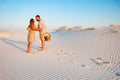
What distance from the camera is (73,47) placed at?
13.0m

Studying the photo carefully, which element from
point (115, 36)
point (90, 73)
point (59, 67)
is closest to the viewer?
point (90, 73)

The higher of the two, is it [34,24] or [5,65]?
[34,24]

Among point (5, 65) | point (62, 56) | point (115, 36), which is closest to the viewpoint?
point (5, 65)

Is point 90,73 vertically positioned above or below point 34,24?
below

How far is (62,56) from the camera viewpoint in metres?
10.3

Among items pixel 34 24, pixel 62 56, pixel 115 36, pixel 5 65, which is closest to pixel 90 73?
pixel 62 56

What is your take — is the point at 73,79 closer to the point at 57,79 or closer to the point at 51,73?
the point at 57,79

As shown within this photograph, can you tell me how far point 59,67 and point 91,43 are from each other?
235 inches

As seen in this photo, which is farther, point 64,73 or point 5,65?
point 5,65

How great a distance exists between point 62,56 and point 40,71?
2.73m

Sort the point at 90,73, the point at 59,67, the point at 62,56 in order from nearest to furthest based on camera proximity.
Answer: the point at 90,73, the point at 59,67, the point at 62,56

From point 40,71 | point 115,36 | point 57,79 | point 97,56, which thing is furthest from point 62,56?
point 115,36

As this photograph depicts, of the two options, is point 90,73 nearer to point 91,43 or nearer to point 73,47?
point 73,47

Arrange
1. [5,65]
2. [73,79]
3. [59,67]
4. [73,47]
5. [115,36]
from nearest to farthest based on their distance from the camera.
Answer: [73,79] < [59,67] < [5,65] < [73,47] < [115,36]
